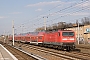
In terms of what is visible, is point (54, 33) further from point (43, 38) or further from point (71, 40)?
point (43, 38)

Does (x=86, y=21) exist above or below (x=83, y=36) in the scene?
above

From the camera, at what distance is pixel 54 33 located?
3694 centimetres

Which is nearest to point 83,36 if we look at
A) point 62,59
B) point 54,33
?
point 54,33

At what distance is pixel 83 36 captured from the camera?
263 feet

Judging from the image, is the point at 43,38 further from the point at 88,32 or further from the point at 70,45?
the point at 88,32

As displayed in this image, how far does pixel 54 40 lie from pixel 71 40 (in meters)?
4.60

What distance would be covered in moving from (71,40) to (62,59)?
38.7ft

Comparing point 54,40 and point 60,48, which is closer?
point 60,48

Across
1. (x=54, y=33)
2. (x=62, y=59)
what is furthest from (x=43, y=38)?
(x=62, y=59)

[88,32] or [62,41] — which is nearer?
[62,41]

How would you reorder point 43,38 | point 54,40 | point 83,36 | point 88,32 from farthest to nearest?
point 83,36
point 88,32
point 43,38
point 54,40

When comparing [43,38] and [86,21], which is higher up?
[86,21]

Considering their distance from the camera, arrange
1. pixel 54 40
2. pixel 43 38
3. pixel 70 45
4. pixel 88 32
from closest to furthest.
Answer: pixel 70 45 → pixel 54 40 → pixel 43 38 → pixel 88 32

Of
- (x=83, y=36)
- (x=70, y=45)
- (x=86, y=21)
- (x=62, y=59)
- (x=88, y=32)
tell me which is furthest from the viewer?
(x=86, y=21)
